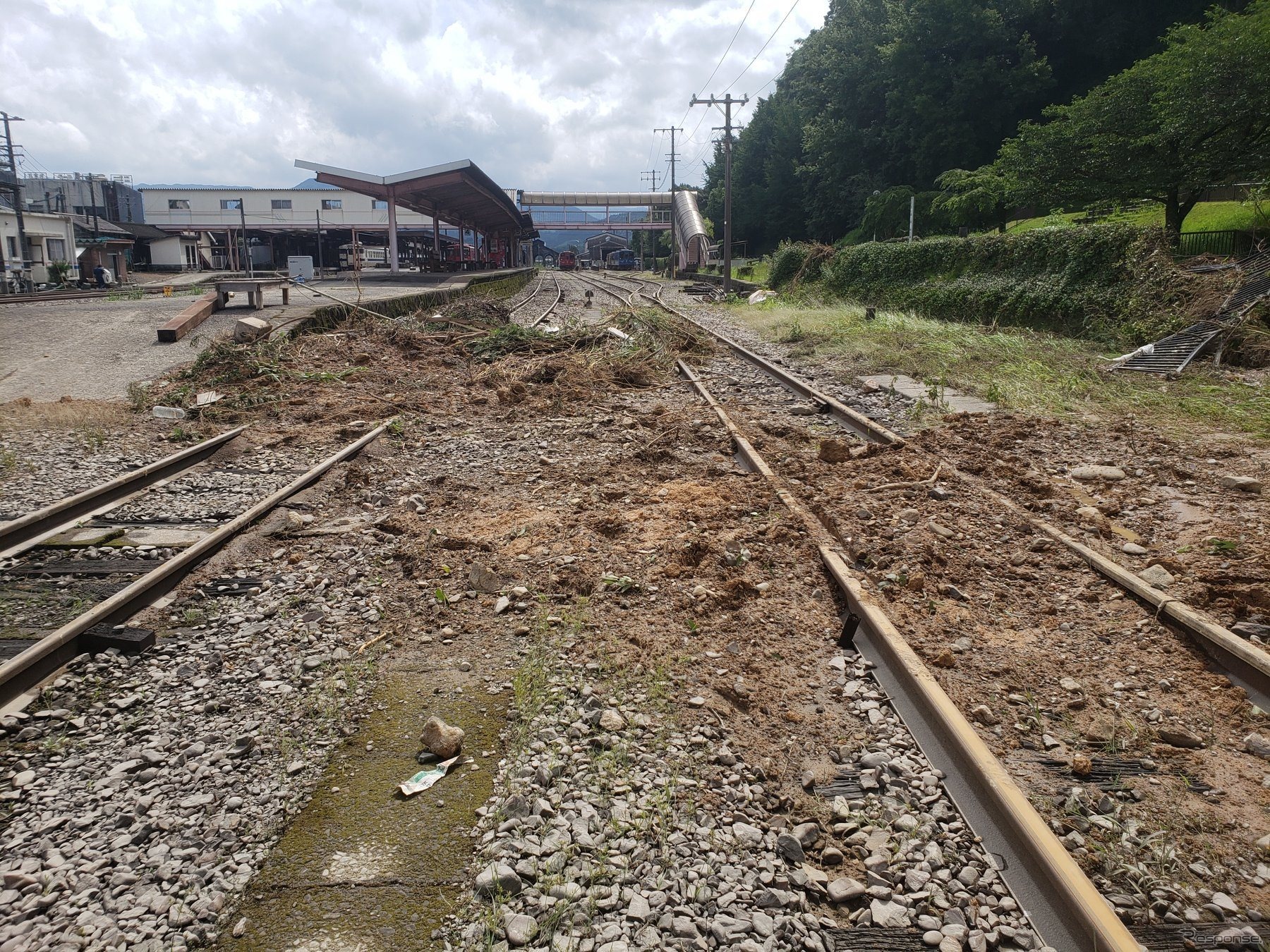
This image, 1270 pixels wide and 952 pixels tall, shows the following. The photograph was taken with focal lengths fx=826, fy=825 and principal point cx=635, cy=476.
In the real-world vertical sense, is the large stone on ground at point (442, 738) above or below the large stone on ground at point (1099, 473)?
below

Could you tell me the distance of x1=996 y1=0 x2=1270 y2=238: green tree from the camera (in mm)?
19094

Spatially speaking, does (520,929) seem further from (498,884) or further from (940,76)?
(940,76)

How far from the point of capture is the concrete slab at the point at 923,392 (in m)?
9.84

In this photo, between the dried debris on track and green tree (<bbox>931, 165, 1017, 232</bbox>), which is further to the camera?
green tree (<bbox>931, 165, 1017, 232</bbox>)

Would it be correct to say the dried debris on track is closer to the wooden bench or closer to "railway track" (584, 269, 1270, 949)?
"railway track" (584, 269, 1270, 949)

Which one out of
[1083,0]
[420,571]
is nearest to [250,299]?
[420,571]

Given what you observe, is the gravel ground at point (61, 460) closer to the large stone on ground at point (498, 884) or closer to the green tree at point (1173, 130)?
the large stone on ground at point (498, 884)

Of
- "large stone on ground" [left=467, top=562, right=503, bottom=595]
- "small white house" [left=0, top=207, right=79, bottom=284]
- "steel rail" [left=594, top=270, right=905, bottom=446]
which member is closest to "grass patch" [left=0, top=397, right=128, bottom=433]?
"large stone on ground" [left=467, top=562, right=503, bottom=595]

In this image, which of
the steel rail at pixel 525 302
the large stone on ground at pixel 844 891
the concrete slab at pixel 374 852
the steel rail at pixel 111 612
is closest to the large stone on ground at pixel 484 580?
the concrete slab at pixel 374 852

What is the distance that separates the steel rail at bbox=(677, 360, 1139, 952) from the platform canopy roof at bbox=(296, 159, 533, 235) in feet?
95.8

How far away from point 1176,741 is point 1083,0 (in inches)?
1963

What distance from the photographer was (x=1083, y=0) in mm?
41438

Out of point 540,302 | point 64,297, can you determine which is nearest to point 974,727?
point 540,302

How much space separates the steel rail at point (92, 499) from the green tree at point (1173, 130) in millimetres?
20377
